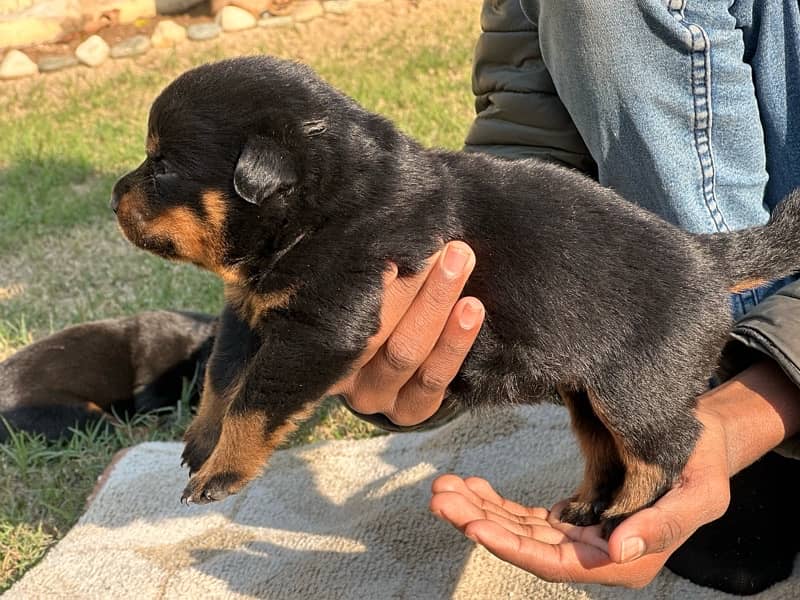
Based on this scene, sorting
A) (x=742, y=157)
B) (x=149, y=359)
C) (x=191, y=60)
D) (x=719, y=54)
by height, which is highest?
(x=719, y=54)

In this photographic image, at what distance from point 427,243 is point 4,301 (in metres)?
4.27

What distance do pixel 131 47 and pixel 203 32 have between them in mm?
750

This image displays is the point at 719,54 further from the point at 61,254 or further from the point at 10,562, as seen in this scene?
the point at 61,254

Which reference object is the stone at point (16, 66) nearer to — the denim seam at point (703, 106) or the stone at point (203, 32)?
the stone at point (203, 32)

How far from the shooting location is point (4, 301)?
596 cm

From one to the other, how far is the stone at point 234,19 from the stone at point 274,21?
0.10m

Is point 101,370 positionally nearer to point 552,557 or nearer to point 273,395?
point 273,395

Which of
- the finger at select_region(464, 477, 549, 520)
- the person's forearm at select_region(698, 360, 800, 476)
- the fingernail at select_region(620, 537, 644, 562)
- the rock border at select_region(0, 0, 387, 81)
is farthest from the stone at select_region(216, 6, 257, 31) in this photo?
the fingernail at select_region(620, 537, 644, 562)

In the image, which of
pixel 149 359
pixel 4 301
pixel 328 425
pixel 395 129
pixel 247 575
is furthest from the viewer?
pixel 4 301

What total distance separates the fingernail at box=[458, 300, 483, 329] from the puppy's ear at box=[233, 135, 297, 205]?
1.77 ft

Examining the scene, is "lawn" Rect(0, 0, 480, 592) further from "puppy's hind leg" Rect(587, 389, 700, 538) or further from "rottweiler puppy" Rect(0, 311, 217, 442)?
"puppy's hind leg" Rect(587, 389, 700, 538)

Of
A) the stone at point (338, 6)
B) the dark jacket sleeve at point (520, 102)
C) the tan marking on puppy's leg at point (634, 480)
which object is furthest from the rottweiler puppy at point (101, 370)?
the stone at point (338, 6)

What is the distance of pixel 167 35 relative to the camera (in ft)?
33.4

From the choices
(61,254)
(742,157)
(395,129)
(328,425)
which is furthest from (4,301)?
(742,157)
